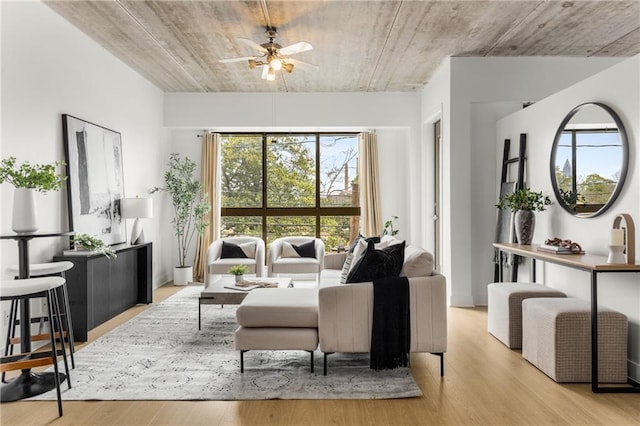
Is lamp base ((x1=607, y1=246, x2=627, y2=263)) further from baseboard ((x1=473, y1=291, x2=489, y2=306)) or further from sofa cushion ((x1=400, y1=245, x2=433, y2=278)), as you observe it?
baseboard ((x1=473, y1=291, x2=489, y2=306))

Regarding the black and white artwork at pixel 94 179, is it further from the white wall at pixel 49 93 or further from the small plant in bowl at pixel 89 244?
the small plant in bowl at pixel 89 244

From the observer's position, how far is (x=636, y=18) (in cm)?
432

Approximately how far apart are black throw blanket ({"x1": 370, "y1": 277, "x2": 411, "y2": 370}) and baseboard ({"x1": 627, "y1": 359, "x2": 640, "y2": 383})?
1.57 m

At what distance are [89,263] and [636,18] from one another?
5.66m

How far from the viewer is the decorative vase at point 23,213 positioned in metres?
3.01

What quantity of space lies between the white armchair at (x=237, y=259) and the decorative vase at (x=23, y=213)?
10.3 ft

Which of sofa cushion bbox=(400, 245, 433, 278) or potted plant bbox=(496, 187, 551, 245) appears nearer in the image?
sofa cushion bbox=(400, 245, 433, 278)

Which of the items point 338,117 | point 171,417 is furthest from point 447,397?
point 338,117

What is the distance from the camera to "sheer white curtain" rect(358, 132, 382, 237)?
25.0ft

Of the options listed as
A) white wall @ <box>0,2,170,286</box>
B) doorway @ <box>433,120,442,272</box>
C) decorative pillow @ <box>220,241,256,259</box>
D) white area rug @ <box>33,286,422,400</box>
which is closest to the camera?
white area rug @ <box>33,286,422,400</box>

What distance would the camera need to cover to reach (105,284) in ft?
15.3

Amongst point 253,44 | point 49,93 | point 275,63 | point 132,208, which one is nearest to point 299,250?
point 132,208

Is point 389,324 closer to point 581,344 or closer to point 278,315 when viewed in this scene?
point 278,315

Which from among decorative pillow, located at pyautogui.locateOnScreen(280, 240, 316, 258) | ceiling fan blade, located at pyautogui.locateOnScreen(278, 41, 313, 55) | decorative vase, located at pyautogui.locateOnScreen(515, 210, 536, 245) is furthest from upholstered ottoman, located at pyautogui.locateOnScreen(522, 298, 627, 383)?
decorative pillow, located at pyautogui.locateOnScreen(280, 240, 316, 258)
